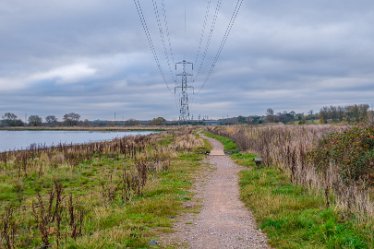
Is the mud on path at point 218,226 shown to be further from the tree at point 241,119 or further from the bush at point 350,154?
the tree at point 241,119

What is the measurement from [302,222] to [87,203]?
661cm

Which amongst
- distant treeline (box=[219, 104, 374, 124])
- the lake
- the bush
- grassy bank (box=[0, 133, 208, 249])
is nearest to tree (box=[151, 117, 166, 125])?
distant treeline (box=[219, 104, 374, 124])

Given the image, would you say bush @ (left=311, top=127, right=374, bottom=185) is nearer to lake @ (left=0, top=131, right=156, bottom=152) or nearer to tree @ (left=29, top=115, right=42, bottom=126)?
lake @ (left=0, top=131, right=156, bottom=152)

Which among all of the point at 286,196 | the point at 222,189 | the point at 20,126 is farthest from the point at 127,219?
the point at 20,126

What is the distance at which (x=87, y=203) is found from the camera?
41.7 feet

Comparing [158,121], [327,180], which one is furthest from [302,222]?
[158,121]

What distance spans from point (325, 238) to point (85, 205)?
7240 millimetres

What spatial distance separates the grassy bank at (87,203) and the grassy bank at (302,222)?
2108mm

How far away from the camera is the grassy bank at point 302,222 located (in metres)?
7.40

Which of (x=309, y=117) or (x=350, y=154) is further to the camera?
(x=309, y=117)

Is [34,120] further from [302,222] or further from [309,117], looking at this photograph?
[302,222]

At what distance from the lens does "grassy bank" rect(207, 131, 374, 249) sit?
740cm

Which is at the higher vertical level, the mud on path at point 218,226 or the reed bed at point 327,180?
the reed bed at point 327,180

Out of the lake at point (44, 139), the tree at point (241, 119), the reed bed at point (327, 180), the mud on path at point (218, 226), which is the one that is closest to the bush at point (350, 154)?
the reed bed at point (327, 180)
